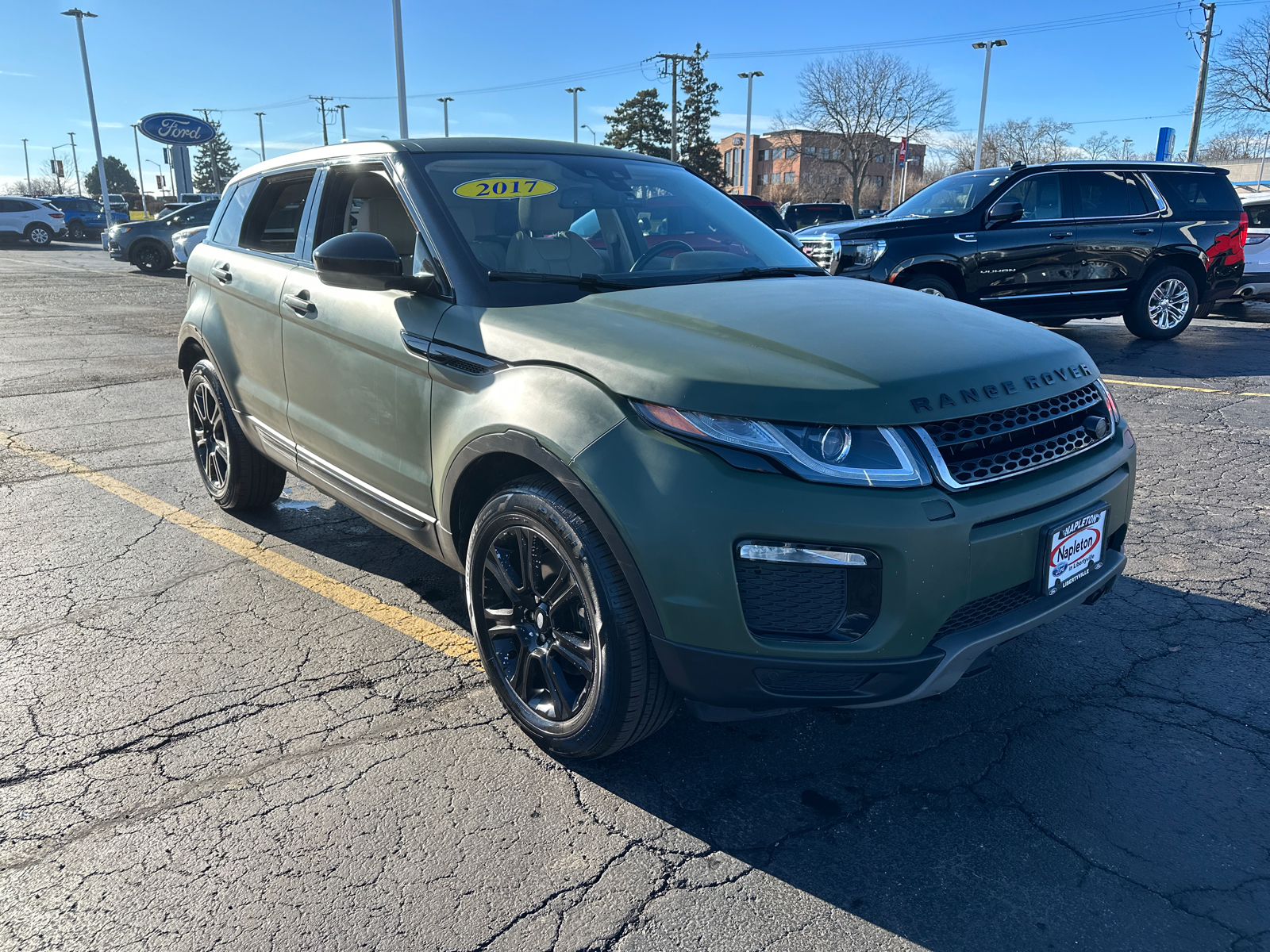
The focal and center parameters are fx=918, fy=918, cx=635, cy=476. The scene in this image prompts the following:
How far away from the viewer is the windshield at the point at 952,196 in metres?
10.2

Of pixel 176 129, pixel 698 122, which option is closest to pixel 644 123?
pixel 698 122

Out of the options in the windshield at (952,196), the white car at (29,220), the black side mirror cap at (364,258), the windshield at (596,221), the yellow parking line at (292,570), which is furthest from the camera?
the white car at (29,220)

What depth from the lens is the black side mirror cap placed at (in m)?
2.99

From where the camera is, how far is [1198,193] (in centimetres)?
1041

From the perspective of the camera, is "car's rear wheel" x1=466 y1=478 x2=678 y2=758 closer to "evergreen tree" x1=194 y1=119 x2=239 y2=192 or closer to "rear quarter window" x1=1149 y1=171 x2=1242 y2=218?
"rear quarter window" x1=1149 y1=171 x2=1242 y2=218

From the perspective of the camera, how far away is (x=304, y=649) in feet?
11.4


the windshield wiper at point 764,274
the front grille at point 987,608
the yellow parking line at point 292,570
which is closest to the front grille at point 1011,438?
the front grille at point 987,608

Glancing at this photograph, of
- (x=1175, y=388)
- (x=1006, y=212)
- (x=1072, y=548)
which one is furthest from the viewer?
(x=1006, y=212)

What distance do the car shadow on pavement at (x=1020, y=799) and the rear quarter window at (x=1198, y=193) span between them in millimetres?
8626

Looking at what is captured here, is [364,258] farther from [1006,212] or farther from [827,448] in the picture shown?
[1006,212]

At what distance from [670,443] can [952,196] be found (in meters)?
9.52

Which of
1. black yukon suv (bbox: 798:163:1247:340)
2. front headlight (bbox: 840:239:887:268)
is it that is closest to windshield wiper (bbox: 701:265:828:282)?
black yukon suv (bbox: 798:163:1247:340)

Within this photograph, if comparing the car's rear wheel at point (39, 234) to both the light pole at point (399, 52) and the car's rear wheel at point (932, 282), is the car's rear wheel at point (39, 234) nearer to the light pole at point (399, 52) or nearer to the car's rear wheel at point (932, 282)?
the light pole at point (399, 52)

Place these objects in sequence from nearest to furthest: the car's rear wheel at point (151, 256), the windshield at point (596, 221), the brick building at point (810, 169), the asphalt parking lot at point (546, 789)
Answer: the asphalt parking lot at point (546, 789)
the windshield at point (596, 221)
the car's rear wheel at point (151, 256)
the brick building at point (810, 169)
